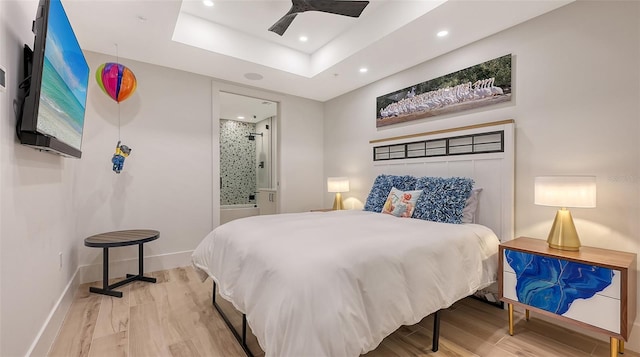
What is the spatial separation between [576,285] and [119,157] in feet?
13.2

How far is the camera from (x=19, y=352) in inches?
52.4

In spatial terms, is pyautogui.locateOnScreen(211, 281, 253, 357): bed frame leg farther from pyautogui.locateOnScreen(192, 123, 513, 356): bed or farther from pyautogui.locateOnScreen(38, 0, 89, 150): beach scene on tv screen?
pyautogui.locateOnScreen(38, 0, 89, 150): beach scene on tv screen

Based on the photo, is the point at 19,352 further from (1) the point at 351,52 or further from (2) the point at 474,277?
(1) the point at 351,52

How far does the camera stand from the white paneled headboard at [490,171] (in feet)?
8.02

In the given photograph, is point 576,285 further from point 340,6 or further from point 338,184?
point 338,184

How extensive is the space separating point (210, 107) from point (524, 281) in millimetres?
3817

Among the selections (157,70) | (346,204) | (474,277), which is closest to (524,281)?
(474,277)

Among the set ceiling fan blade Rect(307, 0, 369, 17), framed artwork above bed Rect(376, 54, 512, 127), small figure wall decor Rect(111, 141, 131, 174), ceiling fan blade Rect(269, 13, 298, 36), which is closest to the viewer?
ceiling fan blade Rect(307, 0, 369, 17)

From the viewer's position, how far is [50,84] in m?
1.47

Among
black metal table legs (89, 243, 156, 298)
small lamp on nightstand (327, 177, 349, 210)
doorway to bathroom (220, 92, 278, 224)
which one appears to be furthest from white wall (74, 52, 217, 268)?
doorway to bathroom (220, 92, 278, 224)

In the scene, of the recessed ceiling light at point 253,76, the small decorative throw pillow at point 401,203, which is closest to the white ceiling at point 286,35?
the recessed ceiling light at point 253,76

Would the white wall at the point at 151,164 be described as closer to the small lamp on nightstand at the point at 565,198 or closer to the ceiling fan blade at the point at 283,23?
the ceiling fan blade at the point at 283,23

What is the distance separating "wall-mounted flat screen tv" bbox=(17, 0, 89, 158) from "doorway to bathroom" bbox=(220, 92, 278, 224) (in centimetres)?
408

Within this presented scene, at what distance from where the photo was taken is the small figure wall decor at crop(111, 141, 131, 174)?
2920 millimetres
